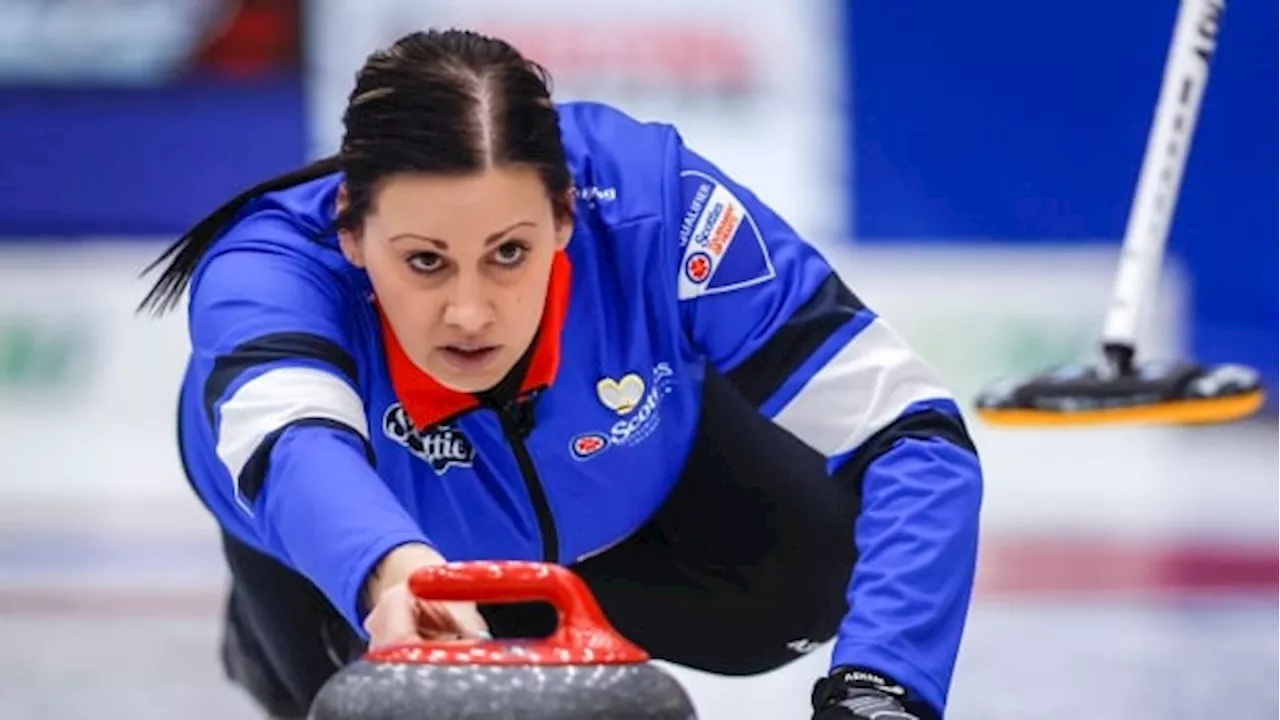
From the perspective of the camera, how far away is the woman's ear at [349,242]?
75.3 inches

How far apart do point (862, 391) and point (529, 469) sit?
1.06 ft

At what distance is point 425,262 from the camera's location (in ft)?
5.93

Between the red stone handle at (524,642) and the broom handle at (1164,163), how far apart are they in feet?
6.74

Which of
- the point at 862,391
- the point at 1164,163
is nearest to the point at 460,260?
the point at 862,391

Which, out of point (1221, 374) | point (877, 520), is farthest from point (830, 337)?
point (1221, 374)

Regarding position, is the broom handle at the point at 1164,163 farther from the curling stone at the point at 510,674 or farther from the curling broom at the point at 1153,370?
the curling stone at the point at 510,674

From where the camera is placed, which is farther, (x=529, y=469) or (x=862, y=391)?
(x=529, y=469)

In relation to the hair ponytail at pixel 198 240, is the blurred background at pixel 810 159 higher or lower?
lower

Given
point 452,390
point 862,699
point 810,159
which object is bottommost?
point 810,159

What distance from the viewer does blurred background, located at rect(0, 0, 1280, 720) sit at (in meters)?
5.21

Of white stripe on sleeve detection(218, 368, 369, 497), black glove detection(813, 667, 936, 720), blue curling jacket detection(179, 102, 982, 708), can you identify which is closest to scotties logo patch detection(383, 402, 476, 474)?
blue curling jacket detection(179, 102, 982, 708)

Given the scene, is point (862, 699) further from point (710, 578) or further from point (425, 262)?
point (710, 578)

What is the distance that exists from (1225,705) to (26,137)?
321cm

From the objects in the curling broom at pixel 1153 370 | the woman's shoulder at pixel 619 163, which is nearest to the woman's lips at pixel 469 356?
the woman's shoulder at pixel 619 163
